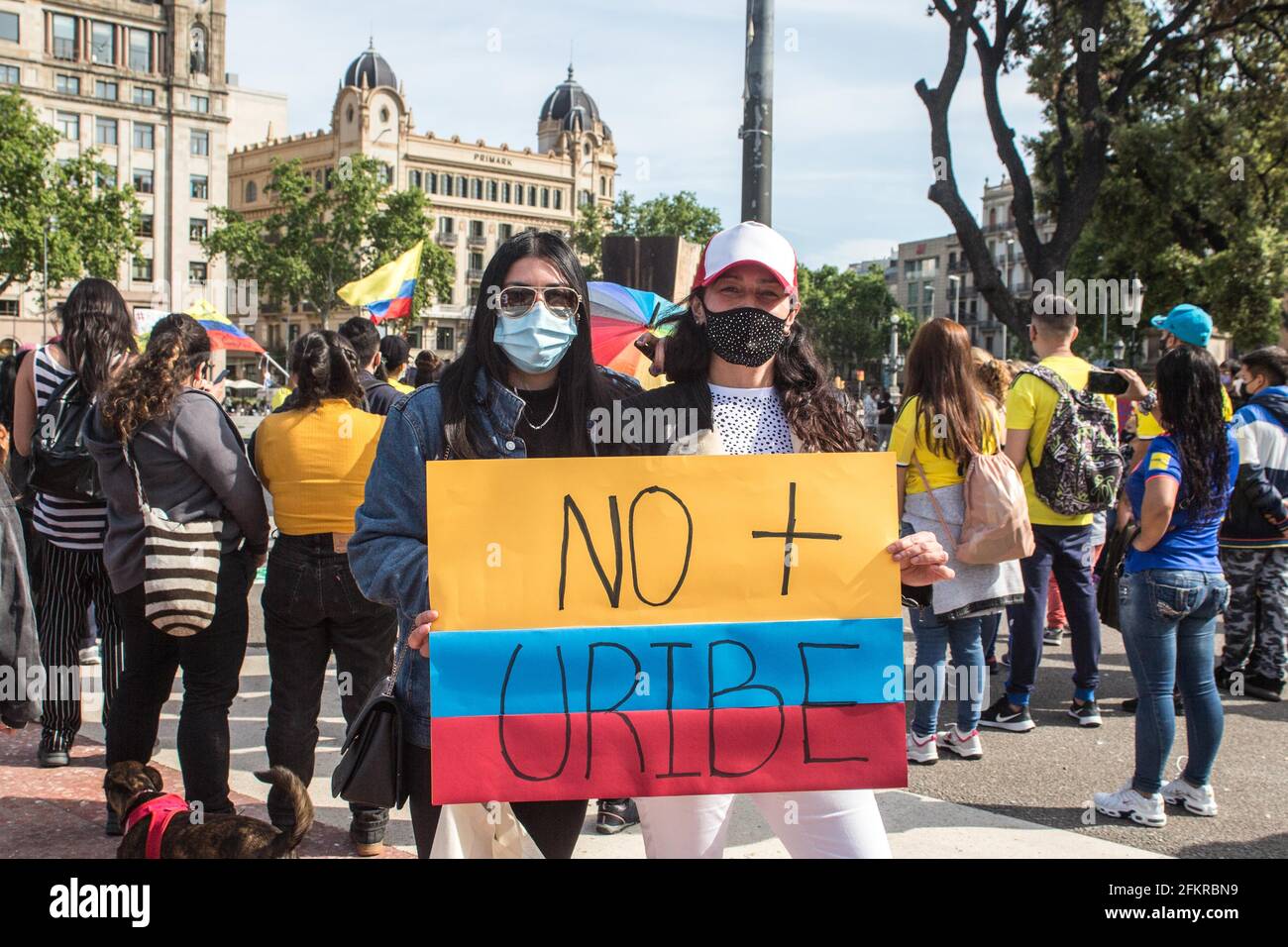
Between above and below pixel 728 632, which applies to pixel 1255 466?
above

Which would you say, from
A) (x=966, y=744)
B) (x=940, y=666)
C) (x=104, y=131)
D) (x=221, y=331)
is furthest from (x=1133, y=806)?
(x=104, y=131)

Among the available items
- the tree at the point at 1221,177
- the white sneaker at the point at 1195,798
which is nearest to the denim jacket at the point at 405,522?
the white sneaker at the point at 1195,798

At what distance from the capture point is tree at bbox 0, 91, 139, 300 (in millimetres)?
44781

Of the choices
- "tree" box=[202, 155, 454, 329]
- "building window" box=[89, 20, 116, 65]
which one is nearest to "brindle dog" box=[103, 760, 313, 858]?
"tree" box=[202, 155, 454, 329]

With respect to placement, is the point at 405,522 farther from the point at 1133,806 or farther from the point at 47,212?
the point at 47,212

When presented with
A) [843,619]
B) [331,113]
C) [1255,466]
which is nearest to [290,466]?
[843,619]

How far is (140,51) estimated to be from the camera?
69.9 m

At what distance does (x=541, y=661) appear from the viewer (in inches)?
91.8

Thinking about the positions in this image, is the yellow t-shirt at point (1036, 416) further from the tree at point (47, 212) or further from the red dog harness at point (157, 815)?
the tree at point (47, 212)

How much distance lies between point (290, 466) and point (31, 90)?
74.5 m

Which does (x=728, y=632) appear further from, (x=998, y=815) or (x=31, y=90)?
(x=31, y=90)

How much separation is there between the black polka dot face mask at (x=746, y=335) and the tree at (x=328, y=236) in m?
64.2

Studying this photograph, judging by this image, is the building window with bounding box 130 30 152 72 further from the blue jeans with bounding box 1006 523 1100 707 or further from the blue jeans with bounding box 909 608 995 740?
the blue jeans with bounding box 909 608 995 740

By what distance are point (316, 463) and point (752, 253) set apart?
2.17 metres
